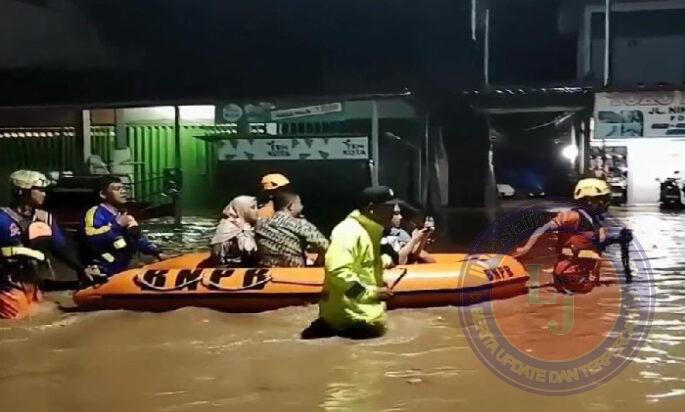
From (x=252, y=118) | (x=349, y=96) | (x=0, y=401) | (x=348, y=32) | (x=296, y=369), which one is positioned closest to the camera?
(x=0, y=401)

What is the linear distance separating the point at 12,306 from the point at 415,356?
438 centimetres

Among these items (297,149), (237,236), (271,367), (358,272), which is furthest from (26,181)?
(297,149)

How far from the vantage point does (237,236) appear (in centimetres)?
941

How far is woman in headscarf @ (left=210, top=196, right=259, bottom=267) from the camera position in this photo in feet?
30.6

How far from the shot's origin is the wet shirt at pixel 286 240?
860 cm

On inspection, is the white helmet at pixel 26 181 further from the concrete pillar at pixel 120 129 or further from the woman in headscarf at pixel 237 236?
the concrete pillar at pixel 120 129

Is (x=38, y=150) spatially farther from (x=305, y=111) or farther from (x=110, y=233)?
(x=110, y=233)

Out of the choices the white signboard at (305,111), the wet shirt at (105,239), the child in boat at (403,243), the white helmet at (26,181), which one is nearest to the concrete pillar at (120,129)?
the white signboard at (305,111)

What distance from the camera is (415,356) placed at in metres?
7.05

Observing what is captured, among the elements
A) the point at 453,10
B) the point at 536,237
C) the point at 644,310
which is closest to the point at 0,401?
the point at 536,237

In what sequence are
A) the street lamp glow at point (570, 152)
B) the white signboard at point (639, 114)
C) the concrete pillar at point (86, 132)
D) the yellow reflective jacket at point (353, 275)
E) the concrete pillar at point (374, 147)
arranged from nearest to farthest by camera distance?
the yellow reflective jacket at point (353, 275)
the white signboard at point (639, 114)
the concrete pillar at point (374, 147)
the concrete pillar at point (86, 132)
the street lamp glow at point (570, 152)

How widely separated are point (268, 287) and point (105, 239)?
2.12 metres

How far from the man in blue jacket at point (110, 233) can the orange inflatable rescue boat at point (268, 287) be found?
46cm

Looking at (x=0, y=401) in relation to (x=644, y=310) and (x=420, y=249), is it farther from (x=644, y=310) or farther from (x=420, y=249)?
(x=644, y=310)
